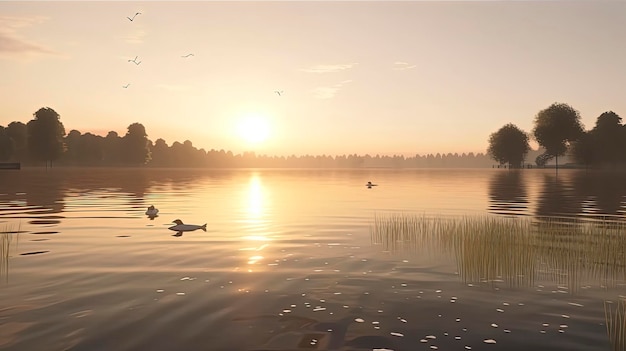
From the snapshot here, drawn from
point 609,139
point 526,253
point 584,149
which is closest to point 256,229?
point 526,253

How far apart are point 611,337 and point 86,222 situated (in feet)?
96.4

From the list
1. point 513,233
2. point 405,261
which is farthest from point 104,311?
point 513,233

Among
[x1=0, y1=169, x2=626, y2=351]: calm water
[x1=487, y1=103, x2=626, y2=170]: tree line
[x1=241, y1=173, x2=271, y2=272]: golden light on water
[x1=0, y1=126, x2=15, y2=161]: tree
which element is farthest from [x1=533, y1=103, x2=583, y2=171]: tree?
[x1=0, y1=126, x2=15, y2=161]: tree

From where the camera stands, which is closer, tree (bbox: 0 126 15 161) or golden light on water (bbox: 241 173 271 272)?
golden light on water (bbox: 241 173 271 272)

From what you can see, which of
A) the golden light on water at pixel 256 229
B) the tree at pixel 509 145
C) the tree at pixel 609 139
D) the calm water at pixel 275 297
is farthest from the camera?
the tree at pixel 509 145

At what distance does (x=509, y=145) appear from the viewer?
6855 inches

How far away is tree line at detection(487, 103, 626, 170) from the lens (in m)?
150

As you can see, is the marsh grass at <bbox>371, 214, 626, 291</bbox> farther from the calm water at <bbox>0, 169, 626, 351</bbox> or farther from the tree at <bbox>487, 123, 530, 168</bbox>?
the tree at <bbox>487, 123, 530, 168</bbox>

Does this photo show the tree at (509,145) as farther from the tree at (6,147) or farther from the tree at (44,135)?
the tree at (6,147)

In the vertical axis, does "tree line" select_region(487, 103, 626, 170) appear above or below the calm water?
above

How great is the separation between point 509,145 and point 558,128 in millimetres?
24795

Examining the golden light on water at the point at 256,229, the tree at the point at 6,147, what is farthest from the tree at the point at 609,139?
the tree at the point at 6,147

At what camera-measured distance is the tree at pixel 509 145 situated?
174 m

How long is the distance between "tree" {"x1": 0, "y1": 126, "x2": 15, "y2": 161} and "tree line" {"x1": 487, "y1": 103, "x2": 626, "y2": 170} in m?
173
